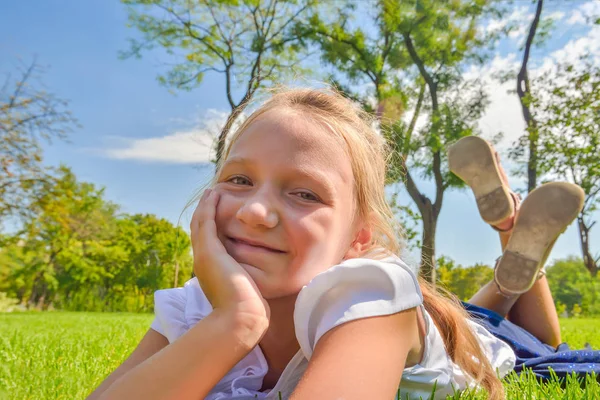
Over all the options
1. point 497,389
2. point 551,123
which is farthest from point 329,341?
point 551,123

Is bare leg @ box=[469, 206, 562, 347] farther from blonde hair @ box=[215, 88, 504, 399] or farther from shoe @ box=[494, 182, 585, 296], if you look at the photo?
blonde hair @ box=[215, 88, 504, 399]

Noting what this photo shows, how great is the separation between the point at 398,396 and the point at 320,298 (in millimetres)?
506

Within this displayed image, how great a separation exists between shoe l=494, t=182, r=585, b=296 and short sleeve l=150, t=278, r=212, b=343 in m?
2.29

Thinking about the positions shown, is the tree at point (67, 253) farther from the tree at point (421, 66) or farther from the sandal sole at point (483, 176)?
the sandal sole at point (483, 176)

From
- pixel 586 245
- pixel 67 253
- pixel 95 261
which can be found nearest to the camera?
pixel 586 245

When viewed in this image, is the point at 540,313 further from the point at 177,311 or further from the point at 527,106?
the point at 527,106

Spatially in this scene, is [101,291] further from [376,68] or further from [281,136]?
[281,136]

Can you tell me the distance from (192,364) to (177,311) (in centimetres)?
62

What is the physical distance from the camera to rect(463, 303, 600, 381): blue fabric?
2389 mm

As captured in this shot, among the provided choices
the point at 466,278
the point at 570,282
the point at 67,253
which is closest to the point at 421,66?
the point at 466,278

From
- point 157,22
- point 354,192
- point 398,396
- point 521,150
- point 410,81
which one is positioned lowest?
point 398,396

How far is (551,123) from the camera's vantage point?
14727 millimetres

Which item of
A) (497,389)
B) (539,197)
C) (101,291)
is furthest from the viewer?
(101,291)

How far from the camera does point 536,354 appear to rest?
2.81 meters
